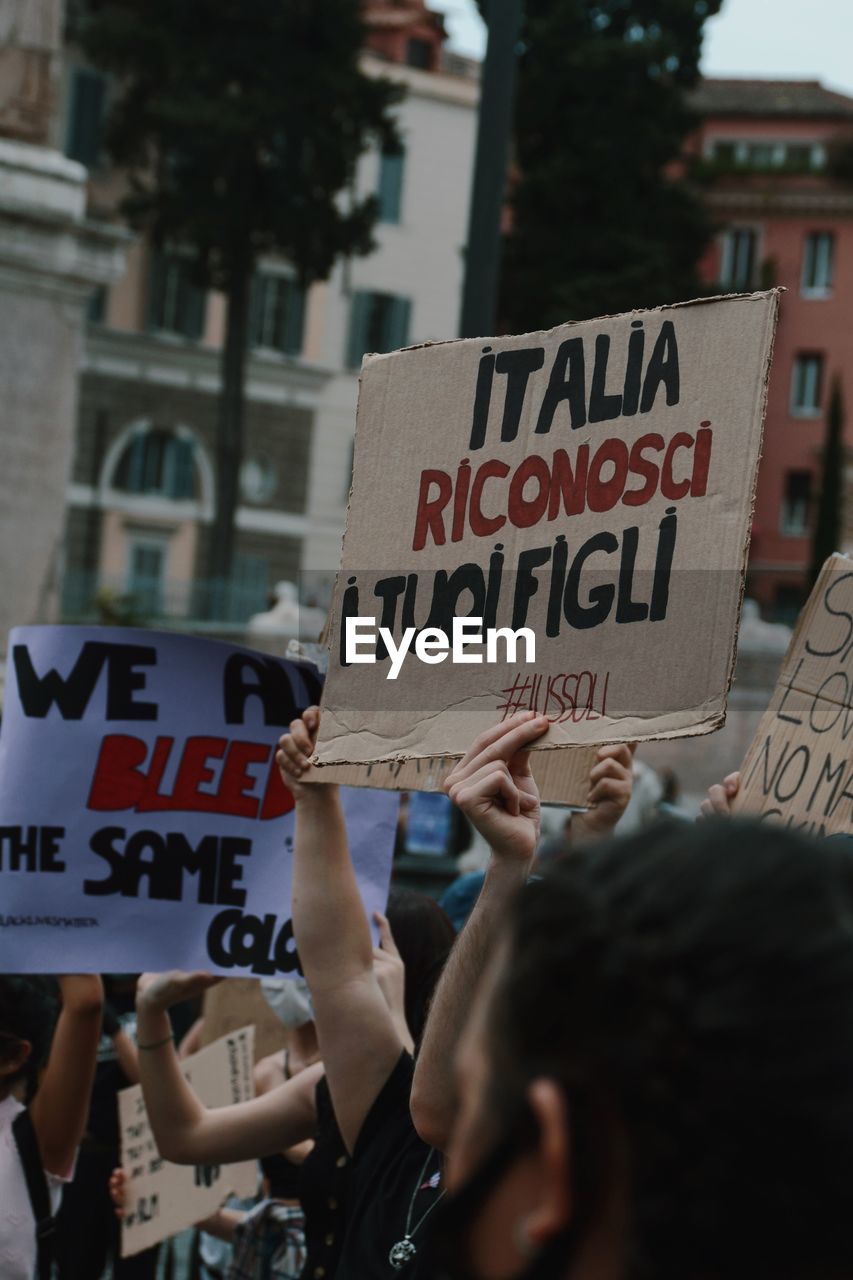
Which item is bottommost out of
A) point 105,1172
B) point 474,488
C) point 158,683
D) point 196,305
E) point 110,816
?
point 105,1172

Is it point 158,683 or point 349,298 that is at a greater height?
point 349,298

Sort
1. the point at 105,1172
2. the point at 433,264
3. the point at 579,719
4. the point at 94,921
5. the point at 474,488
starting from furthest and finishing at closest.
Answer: the point at 433,264
the point at 105,1172
the point at 94,921
the point at 474,488
the point at 579,719

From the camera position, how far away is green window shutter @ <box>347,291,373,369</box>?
Result: 38.5m

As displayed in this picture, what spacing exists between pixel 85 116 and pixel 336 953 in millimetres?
33893

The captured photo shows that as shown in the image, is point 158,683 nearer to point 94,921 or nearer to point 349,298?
point 94,921

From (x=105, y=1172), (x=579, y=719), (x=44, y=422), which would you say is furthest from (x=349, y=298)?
(x=579, y=719)

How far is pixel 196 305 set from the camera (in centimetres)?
3616

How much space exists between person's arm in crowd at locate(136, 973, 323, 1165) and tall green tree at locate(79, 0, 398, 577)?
2761cm

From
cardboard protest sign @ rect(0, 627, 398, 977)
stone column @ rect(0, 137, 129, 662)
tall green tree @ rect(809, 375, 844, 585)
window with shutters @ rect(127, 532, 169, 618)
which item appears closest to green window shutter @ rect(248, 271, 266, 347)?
window with shutters @ rect(127, 532, 169, 618)

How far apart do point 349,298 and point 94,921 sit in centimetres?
3580

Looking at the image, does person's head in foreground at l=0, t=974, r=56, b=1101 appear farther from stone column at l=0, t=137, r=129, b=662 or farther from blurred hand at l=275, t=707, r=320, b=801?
stone column at l=0, t=137, r=129, b=662

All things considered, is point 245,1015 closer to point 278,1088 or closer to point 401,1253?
point 278,1088

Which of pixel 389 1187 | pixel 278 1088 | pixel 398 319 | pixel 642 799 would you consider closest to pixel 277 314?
pixel 398 319

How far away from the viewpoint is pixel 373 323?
1526 inches
